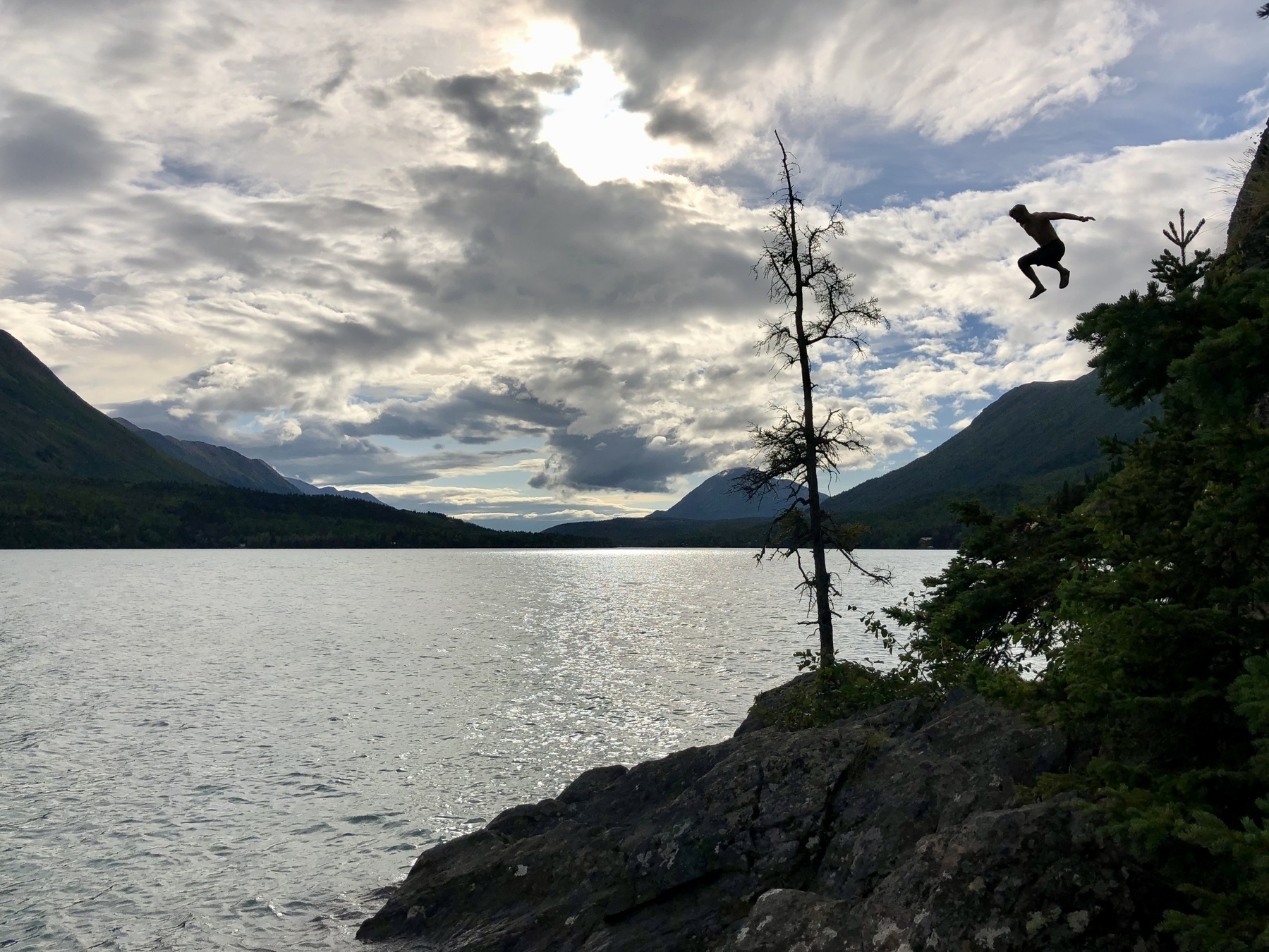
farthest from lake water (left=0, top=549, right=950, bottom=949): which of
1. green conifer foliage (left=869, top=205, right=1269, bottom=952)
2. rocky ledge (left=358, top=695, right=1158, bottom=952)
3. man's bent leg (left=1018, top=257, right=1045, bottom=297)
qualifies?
man's bent leg (left=1018, top=257, right=1045, bottom=297)

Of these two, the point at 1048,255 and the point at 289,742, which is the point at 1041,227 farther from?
the point at 289,742

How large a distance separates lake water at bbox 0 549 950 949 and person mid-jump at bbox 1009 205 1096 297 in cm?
1992

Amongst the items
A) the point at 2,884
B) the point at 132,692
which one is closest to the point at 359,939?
the point at 2,884

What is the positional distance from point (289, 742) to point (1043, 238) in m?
37.3

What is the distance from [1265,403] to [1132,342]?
6.32 metres

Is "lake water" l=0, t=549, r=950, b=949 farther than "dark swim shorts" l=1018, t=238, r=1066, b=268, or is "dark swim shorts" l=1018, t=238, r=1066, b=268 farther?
"lake water" l=0, t=549, r=950, b=949

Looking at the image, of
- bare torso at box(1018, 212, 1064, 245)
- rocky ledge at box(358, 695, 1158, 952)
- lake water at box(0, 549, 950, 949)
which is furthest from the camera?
lake water at box(0, 549, 950, 949)

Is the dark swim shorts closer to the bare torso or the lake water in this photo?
the bare torso

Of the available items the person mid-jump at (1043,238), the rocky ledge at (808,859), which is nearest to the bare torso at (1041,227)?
the person mid-jump at (1043,238)

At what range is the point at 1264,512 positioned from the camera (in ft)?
22.6

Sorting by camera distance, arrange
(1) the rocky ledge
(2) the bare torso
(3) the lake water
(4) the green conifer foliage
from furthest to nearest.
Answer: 1. (3) the lake water
2. (2) the bare torso
3. (1) the rocky ledge
4. (4) the green conifer foliage

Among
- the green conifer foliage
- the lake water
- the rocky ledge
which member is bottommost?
the lake water

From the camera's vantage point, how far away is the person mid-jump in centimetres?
811

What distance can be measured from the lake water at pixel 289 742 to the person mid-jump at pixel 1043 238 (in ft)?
65.3
